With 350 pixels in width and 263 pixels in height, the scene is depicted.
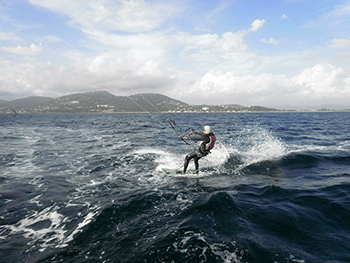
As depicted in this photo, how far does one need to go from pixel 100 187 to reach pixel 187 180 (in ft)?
17.5

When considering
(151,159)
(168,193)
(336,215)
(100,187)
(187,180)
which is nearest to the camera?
(336,215)

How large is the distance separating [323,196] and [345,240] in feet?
12.2

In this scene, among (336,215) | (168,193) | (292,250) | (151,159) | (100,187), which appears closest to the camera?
(292,250)

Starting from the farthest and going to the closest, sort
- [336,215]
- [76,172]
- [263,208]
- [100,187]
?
1. [76,172]
2. [100,187]
3. [263,208]
4. [336,215]

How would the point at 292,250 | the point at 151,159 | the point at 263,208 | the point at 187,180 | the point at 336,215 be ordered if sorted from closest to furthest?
the point at 292,250
the point at 336,215
the point at 263,208
the point at 187,180
the point at 151,159

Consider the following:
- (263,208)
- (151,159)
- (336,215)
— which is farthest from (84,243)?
(151,159)

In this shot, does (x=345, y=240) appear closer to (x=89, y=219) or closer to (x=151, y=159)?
(x=89, y=219)

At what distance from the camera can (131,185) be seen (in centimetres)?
1239

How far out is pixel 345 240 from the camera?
269 inches

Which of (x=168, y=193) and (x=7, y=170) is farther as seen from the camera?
(x=7, y=170)

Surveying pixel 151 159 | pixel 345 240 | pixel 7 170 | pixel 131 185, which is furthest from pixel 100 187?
pixel 345 240

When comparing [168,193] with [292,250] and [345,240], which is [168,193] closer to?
[292,250]

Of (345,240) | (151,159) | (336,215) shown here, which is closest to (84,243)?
(345,240)

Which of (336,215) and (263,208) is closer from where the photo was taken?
(336,215)
